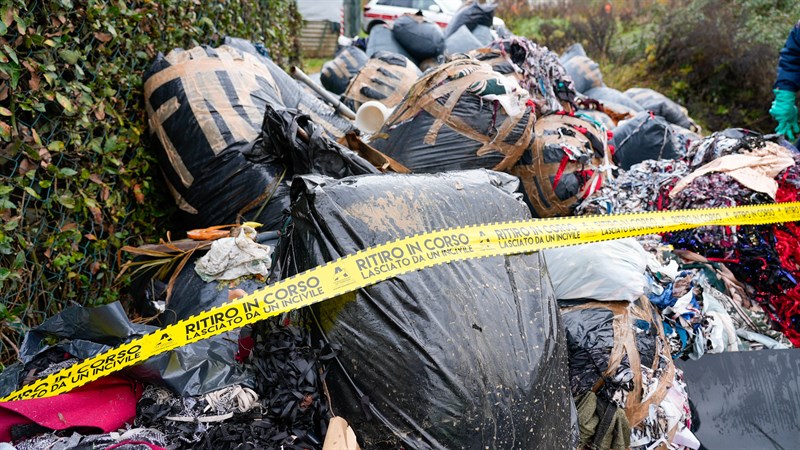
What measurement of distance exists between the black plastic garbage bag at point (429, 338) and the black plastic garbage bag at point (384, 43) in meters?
4.47

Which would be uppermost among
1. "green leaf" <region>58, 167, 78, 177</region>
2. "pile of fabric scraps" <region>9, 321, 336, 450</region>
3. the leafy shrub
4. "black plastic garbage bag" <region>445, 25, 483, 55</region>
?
"green leaf" <region>58, 167, 78, 177</region>

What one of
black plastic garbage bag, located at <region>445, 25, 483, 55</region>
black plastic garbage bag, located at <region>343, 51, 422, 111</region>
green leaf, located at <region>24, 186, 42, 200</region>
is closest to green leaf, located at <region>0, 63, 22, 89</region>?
green leaf, located at <region>24, 186, 42, 200</region>

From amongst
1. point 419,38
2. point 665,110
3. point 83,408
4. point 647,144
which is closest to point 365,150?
point 83,408

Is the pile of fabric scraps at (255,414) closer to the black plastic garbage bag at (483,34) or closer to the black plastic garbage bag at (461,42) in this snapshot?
the black plastic garbage bag at (461,42)

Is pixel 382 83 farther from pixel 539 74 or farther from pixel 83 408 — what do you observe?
pixel 83 408

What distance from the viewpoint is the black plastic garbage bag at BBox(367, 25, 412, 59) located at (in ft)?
19.8

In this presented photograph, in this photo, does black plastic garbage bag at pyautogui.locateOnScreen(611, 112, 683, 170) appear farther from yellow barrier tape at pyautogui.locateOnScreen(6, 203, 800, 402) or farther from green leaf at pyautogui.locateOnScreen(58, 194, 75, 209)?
green leaf at pyautogui.locateOnScreen(58, 194, 75, 209)

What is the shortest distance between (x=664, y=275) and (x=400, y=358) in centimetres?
153

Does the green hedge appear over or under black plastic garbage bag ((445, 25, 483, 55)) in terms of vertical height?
over

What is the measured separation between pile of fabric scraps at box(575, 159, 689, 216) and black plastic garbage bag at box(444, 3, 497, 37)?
3821 mm

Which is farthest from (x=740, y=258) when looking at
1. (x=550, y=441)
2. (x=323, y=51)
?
(x=323, y=51)

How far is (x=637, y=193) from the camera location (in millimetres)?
3369

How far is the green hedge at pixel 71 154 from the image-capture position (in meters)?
2.22

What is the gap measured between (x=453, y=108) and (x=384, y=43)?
335cm
